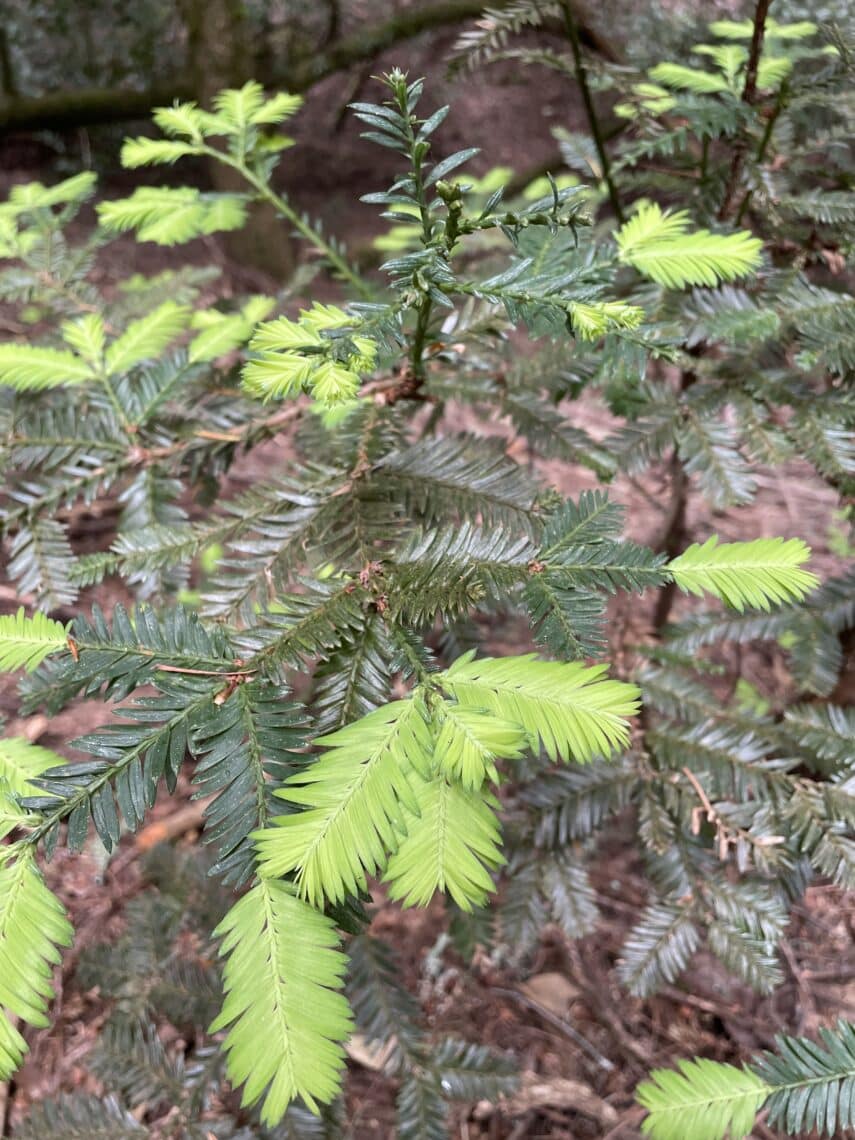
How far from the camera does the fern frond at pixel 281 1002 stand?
0.50m

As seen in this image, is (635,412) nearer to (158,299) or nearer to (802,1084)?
(802,1084)

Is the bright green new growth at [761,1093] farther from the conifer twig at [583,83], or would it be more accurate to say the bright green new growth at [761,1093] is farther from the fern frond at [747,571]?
the conifer twig at [583,83]

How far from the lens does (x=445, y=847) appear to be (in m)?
0.56

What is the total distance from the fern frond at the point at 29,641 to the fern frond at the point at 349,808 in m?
0.29

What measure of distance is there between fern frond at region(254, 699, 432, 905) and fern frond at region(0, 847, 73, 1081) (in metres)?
0.19

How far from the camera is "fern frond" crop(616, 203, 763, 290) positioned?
94 cm

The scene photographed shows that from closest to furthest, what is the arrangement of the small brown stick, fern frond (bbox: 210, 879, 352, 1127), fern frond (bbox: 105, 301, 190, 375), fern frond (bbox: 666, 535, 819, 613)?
fern frond (bbox: 210, 879, 352, 1127) → fern frond (bbox: 666, 535, 819, 613) → fern frond (bbox: 105, 301, 190, 375) → the small brown stick

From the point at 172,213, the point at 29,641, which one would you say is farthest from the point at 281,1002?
the point at 172,213

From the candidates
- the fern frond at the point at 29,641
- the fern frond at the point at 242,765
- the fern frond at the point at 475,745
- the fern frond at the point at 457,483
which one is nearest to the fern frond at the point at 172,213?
the fern frond at the point at 457,483

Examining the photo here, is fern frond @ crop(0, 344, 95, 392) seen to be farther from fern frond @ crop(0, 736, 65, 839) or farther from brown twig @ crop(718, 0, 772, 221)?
brown twig @ crop(718, 0, 772, 221)

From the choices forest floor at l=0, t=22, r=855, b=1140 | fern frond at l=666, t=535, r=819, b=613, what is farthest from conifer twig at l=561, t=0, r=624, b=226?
fern frond at l=666, t=535, r=819, b=613

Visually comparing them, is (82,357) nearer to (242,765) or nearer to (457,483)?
(457,483)

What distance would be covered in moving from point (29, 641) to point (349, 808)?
373 mm

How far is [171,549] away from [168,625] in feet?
1.00
